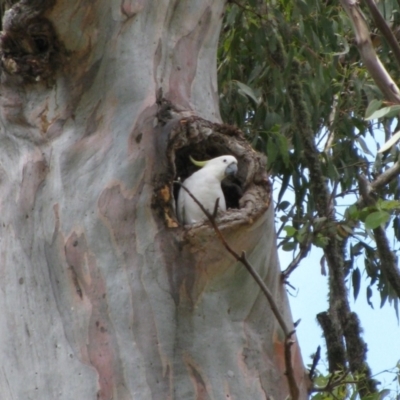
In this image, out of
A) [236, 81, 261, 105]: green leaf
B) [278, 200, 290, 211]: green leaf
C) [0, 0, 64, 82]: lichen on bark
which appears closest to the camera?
[0, 0, 64, 82]: lichen on bark

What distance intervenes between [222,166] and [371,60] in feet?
1.94

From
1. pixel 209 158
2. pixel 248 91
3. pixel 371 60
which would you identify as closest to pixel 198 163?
pixel 209 158

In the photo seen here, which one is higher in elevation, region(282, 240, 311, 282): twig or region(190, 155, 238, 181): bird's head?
region(190, 155, 238, 181): bird's head

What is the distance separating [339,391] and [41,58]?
129cm

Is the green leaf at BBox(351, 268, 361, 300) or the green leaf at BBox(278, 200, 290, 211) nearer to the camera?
the green leaf at BBox(278, 200, 290, 211)

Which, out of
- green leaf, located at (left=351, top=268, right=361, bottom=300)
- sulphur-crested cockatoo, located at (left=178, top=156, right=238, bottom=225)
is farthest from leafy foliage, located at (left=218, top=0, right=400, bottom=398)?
sulphur-crested cockatoo, located at (left=178, top=156, right=238, bottom=225)

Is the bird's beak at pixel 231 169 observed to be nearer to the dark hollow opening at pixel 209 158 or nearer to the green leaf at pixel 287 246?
the dark hollow opening at pixel 209 158

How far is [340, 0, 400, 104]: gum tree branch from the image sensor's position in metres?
1.56

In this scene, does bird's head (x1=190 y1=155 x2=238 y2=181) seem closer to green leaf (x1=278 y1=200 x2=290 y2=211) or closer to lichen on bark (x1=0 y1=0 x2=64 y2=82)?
lichen on bark (x1=0 y1=0 x2=64 y2=82)

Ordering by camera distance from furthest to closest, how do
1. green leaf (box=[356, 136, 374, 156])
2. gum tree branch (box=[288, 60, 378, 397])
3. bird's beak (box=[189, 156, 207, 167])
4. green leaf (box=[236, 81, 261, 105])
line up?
green leaf (box=[356, 136, 374, 156]) → green leaf (box=[236, 81, 261, 105]) → gum tree branch (box=[288, 60, 378, 397]) → bird's beak (box=[189, 156, 207, 167])

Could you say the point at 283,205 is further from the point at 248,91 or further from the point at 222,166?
the point at 222,166

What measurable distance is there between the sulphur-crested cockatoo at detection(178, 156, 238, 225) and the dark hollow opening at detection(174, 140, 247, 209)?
0.02 meters

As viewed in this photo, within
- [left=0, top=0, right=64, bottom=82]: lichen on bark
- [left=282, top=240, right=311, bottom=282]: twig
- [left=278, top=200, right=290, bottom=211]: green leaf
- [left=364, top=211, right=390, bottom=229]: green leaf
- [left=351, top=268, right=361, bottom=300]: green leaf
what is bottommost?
[left=282, top=240, right=311, bottom=282]: twig

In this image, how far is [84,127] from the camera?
193 cm
